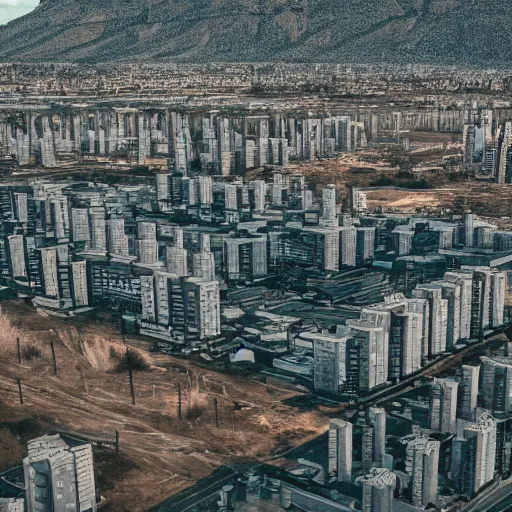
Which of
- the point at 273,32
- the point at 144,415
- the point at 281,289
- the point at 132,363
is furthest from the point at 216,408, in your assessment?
the point at 273,32

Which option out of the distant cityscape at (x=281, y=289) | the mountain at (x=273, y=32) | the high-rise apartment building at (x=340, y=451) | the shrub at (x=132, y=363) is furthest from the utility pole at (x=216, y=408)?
the mountain at (x=273, y=32)

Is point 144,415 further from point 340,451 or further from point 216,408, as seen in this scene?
point 340,451

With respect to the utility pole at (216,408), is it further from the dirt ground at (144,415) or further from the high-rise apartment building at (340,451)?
the high-rise apartment building at (340,451)

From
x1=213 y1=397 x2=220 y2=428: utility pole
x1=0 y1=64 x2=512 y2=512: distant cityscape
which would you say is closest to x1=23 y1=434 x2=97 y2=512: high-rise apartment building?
x1=0 y1=64 x2=512 y2=512: distant cityscape

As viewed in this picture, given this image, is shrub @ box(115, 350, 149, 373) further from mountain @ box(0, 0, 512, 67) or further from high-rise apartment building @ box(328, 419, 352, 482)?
mountain @ box(0, 0, 512, 67)

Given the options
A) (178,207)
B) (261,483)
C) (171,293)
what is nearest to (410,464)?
(261,483)
